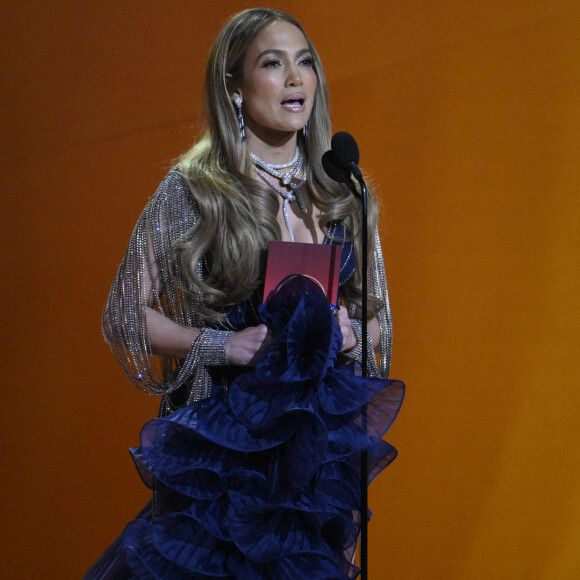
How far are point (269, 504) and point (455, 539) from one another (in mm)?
1464

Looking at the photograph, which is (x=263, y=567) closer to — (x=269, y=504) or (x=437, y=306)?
(x=269, y=504)

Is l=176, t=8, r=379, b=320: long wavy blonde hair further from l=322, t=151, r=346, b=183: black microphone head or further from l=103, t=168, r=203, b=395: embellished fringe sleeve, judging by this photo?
l=322, t=151, r=346, b=183: black microphone head

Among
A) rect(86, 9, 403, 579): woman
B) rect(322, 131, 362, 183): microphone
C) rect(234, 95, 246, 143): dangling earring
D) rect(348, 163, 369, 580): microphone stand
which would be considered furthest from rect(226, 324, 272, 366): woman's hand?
rect(234, 95, 246, 143): dangling earring

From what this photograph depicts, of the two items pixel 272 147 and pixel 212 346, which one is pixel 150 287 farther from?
pixel 272 147

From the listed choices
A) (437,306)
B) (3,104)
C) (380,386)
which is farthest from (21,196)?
(380,386)

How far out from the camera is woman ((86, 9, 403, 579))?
1.38 metres

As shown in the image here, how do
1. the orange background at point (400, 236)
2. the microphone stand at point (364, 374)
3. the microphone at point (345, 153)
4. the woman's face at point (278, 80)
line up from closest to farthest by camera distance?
the microphone stand at point (364, 374) → the microphone at point (345, 153) → the woman's face at point (278, 80) → the orange background at point (400, 236)

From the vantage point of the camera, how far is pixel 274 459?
55.6 inches

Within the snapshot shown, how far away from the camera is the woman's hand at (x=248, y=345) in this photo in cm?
151

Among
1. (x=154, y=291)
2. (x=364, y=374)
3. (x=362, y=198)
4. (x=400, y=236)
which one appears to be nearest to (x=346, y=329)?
(x=364, y=374)

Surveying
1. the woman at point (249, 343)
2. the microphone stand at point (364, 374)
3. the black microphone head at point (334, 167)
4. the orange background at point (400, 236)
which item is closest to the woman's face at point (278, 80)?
the woman at point (249, 343)

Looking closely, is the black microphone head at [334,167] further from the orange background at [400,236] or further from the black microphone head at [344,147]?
the orange background at [400,236]

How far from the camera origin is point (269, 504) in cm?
137

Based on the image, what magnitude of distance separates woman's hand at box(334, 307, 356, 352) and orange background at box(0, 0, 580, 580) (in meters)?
0.97
